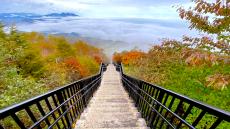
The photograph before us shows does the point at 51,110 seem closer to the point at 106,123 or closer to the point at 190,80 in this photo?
the point at 106,123

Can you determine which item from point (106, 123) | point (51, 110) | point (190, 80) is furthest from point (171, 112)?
point (190, 80)

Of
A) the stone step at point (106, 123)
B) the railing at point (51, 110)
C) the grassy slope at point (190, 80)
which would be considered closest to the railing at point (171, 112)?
the stone step at point (106, 123)

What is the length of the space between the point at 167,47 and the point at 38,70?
1226 inches

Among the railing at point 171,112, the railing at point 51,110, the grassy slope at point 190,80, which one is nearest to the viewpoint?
the railing at point 51,110

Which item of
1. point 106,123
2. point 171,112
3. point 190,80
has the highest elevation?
point 171,112

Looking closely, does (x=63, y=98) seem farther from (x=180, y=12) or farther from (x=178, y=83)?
(x=178, y=83)

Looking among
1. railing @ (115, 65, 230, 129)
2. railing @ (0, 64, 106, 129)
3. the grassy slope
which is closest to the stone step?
railing @ (0, 64, 106, 129)

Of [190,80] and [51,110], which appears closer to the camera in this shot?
[51,110]

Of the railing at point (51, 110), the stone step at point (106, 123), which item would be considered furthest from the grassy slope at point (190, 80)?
the railing at point (51, 110)

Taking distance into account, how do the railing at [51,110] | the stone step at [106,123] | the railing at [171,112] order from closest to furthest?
1. the railing at [51,110]
2. the railing at [171,112]
3. the stone step at [106,123]

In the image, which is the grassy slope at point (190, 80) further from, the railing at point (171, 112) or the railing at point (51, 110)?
the railing at point (51, 110)

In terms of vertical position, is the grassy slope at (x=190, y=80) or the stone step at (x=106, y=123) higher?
the grassy slope at (x=190, y=80)

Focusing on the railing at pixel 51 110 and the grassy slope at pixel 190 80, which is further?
the grassy slope at pixel 190 80

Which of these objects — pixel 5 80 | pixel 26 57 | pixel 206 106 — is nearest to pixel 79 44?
pixel 26 57
